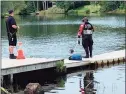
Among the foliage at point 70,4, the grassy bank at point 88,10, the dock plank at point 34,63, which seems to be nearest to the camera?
the dock plank at point 34,63

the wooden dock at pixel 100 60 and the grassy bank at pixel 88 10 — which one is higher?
the wooden dock at pixel 100 60

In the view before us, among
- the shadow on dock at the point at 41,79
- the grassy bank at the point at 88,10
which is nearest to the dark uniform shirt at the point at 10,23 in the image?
the shadow on dock at the point at 41,79

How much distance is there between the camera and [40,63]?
17656 millimetres

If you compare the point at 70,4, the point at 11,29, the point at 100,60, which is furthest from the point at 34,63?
the point at 70,4

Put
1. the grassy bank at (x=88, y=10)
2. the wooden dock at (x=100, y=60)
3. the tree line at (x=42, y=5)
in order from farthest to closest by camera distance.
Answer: the tree line at (x=42, y=5) → the grassy bank at (x=88, y=10) → the wooden dock at (x=100, y=60)

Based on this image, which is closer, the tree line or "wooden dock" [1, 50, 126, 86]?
"wooden dock" [1, 50, 126, 86]

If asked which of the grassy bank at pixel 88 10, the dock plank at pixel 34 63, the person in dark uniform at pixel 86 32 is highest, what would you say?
the person in dark uniform at pixel 86 32

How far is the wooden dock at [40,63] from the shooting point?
1653cm

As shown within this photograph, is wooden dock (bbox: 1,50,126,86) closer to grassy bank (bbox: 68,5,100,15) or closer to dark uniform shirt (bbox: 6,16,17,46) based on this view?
dark uniform shirt (bbox: 6,16,17,46)

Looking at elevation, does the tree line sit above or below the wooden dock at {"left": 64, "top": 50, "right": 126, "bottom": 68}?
below

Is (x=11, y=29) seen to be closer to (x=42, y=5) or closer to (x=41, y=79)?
(x=41, y=79)

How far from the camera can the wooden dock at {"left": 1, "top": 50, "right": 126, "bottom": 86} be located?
54.2ft

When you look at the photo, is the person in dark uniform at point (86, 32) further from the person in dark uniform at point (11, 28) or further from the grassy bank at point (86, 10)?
the grassy bank at point (86, 10)

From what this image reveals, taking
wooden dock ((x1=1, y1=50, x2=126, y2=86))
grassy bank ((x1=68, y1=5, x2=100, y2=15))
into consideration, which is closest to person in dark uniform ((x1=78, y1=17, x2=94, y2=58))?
wooden dock ((x1=1, y1=50, x2=126, y2=86))
